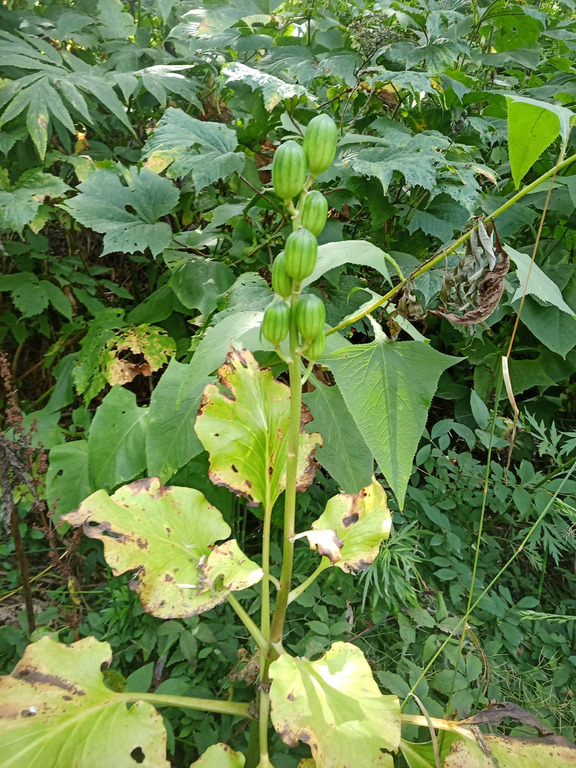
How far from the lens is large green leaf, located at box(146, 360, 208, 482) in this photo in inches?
32.8

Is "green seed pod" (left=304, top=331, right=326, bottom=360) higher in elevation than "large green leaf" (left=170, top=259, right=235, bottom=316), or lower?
higher

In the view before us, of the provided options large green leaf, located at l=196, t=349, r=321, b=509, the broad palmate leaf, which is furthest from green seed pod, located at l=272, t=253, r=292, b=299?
the broad palmate leaf

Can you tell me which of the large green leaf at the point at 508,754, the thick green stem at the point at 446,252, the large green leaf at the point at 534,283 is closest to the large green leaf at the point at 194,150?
the thick green stem at the point at 446,252

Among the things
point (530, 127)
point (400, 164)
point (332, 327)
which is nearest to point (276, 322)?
point (530, 127)

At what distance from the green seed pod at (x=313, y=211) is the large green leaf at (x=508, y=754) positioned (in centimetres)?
63

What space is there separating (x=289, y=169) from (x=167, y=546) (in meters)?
0.53

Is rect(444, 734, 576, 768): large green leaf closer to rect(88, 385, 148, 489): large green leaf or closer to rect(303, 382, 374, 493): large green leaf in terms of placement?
rect(303, 382, 374, 493): large green leaf

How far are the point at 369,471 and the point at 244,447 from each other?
0.23 metres

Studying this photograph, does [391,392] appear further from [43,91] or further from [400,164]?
[43,91]

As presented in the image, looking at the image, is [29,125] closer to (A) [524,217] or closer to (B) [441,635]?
(A) [524,217]

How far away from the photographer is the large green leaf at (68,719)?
0.56 m

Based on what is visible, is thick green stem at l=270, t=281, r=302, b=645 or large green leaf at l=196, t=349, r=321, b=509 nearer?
thick green stem at l=270, t=281, r=302, b=645

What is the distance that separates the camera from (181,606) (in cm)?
65

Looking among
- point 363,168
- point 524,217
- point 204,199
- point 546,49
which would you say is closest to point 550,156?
point 524,217
